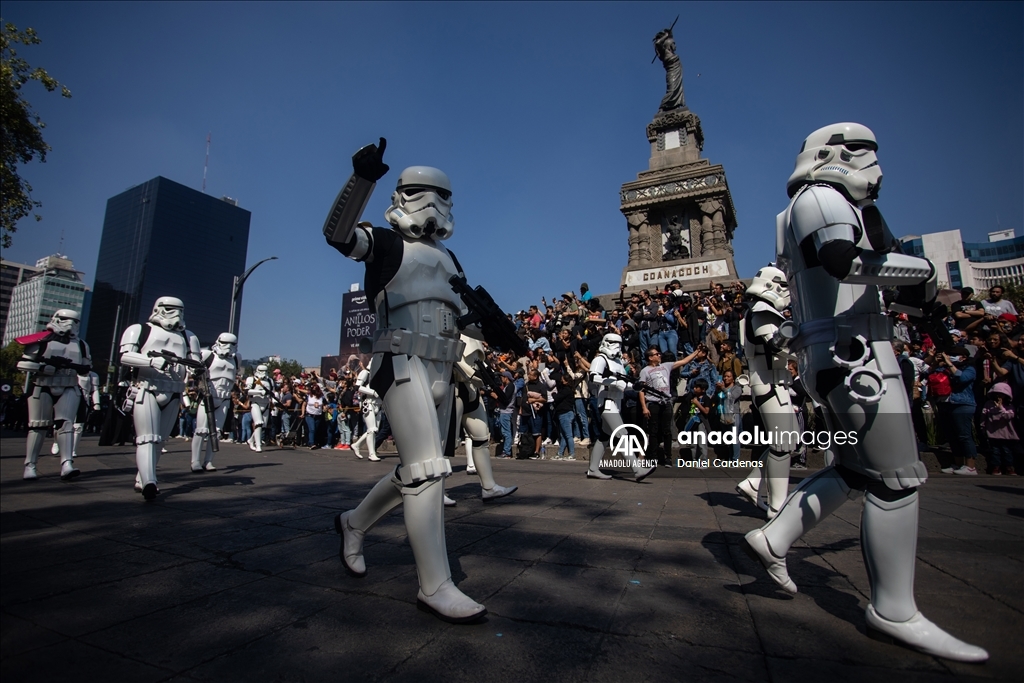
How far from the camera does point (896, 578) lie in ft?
6.86

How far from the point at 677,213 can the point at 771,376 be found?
2082 centimetres

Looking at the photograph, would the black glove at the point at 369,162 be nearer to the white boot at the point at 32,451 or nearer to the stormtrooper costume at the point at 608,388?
the stormtrooper costume at the point at 608,388

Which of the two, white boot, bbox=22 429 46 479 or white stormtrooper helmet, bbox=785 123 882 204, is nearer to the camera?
white stormtrooper helmet, bbox=785 123 882 204

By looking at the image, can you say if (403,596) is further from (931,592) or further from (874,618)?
(931,592)

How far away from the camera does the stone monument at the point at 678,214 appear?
845 inches

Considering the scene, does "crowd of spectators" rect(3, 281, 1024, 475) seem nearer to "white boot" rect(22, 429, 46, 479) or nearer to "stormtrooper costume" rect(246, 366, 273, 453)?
"stormtrooper costume" rect(246, 366, 273, 453)

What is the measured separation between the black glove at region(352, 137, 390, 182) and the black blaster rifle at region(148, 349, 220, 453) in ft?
15.8

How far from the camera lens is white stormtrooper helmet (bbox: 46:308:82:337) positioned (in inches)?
278

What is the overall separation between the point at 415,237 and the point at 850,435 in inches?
96.1

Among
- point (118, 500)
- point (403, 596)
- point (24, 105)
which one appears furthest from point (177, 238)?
point (403, 596)

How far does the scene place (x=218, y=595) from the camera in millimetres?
2523

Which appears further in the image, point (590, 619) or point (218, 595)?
point (218, 595)

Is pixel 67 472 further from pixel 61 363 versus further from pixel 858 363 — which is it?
pixel 858 363

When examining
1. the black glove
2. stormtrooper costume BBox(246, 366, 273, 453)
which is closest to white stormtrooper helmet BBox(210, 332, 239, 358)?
stormtrooper costume BBox(246, 366, 273, 453)
